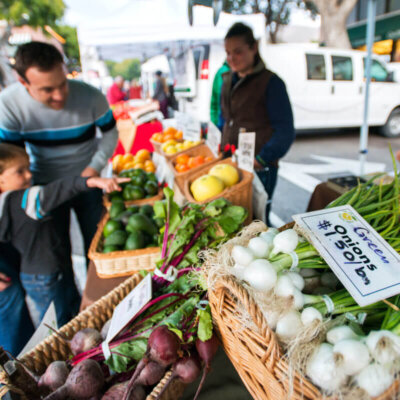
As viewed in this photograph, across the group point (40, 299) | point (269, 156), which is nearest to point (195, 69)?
point (269, 156)

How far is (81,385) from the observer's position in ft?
2.67

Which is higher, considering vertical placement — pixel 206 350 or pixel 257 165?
pixel 257 165

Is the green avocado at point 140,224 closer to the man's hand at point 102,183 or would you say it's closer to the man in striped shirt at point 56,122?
the man's hand at point 102,183

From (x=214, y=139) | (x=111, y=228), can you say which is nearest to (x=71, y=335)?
(x=111, y=228)

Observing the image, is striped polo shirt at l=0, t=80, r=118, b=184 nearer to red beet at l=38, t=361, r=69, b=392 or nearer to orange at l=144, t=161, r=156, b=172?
orange at l=144, t=161, r=156, b=172

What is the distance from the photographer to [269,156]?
2.13 meters

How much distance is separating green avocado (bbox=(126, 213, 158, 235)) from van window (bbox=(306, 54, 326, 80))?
706cm

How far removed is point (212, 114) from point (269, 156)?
94cm

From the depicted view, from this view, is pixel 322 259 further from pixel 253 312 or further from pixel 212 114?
pixel 212 114

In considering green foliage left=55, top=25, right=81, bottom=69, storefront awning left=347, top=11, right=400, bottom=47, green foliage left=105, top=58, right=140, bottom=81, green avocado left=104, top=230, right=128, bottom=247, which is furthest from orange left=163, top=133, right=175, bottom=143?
green foliage left=105, top=58, right=140, bottom=81

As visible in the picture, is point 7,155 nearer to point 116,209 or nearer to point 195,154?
point 116,209

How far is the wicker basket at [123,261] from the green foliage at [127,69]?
54762 mm

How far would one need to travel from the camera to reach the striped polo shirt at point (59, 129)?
6.11 feet

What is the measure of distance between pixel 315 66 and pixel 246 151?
22.1 feet
